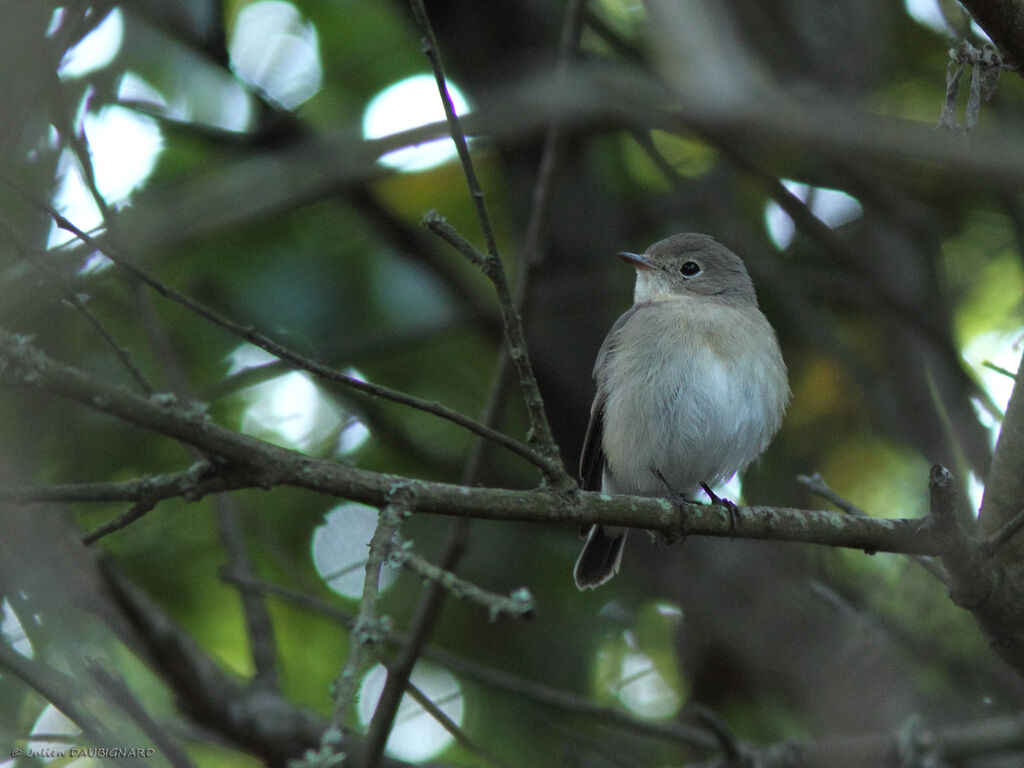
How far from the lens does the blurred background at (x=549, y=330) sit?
539 cm

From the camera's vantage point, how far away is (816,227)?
5.79 meters

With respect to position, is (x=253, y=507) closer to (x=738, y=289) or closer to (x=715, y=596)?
(x=715, y=596)

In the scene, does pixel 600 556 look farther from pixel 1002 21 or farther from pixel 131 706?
pixel 1002 21

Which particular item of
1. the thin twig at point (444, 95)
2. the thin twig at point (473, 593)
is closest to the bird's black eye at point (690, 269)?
the thin twig at point (444, 95)

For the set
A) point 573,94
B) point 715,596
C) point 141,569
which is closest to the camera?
point 573,94

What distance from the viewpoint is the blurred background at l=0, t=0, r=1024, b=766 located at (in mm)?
5387

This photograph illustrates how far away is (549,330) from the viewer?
6.98 meters

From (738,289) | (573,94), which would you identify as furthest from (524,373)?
(738,289)

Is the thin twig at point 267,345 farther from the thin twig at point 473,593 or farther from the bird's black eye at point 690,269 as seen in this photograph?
the bird's black eye at point 690,269

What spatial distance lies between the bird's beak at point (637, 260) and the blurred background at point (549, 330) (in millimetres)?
536

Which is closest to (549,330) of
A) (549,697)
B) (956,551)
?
(549,697)

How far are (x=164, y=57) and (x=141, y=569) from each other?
2.97 m

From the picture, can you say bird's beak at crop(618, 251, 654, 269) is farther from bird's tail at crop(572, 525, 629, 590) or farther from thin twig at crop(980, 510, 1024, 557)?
thin twig at crop(980, 510, 1024, 557)

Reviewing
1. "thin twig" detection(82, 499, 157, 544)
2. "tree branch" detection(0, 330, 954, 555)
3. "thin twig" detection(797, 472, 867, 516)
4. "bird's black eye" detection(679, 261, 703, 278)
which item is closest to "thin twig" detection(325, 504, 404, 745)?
"tree branch" detection(0, 330, 954, 555)
